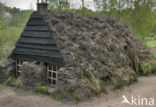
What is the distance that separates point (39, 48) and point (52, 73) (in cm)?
153

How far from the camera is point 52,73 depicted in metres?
10.7

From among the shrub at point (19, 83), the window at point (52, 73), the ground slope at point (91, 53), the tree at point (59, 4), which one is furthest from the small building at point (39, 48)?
the tree at point (59, 4)

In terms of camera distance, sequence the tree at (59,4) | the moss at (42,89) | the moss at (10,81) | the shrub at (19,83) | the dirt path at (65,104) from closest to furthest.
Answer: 1. the dirt path at (65,104)
2. the moss at (42,89)
3. the shrub at (19,83)
4. the moss at (10,81)
5. the tree at (59,4)

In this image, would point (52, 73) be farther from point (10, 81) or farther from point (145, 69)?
point (145, 69)

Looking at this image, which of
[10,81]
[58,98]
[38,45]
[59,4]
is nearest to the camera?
[58,98]

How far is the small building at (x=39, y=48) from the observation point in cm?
1044

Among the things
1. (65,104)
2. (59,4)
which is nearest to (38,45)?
(65,104)

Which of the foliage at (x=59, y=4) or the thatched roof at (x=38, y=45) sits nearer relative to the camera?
the thatched roof at (x=38, y=45)

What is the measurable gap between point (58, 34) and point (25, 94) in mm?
3365

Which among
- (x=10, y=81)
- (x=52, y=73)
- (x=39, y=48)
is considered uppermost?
(x=39, y=48)

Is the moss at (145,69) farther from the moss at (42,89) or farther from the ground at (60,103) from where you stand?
the moss at (42,89)

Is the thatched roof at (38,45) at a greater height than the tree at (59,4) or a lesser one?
lesser

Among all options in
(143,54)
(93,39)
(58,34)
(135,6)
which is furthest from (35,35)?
(135,6)

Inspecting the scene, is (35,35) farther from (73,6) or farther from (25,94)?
(73,6)
